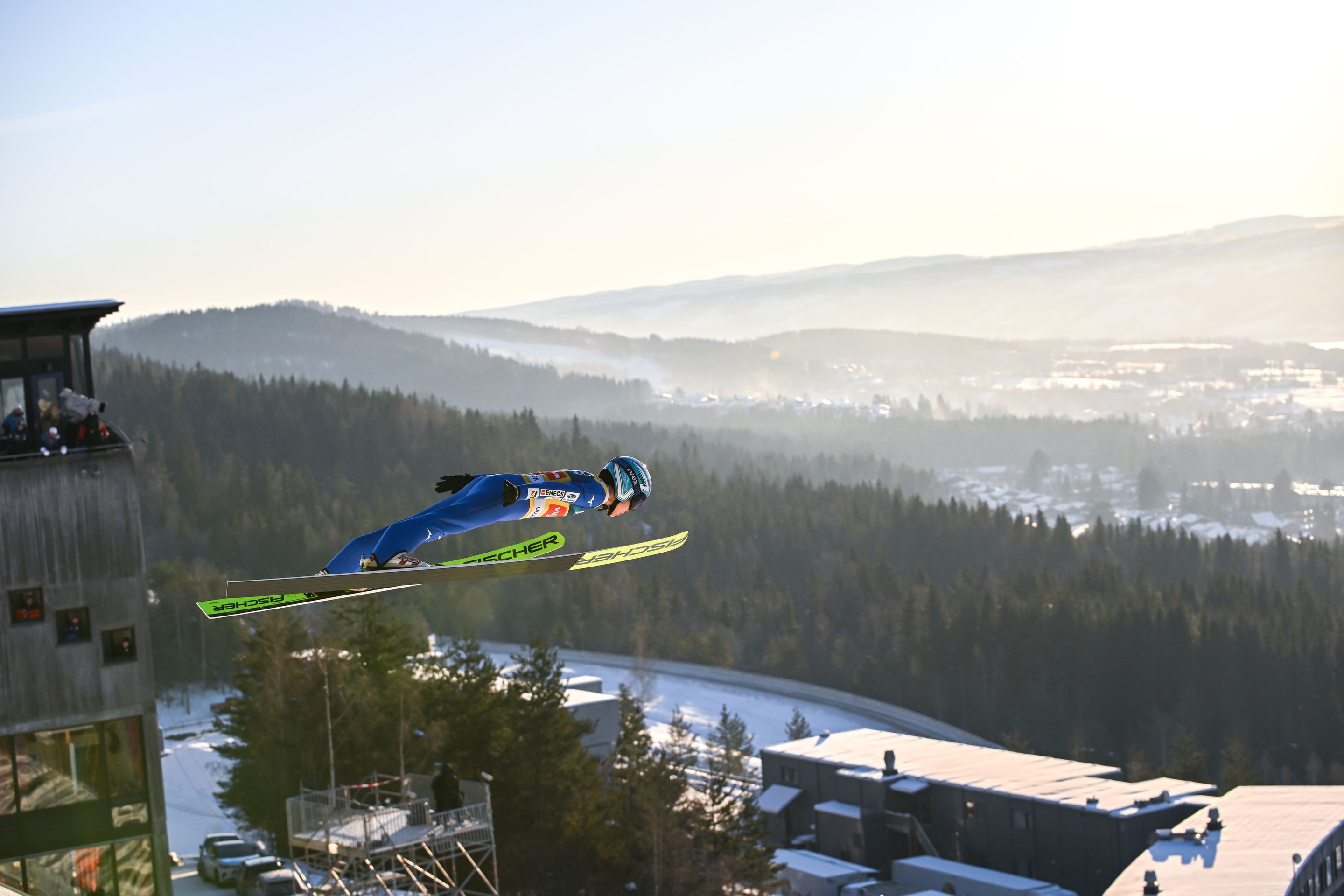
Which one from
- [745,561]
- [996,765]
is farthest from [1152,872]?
[745,561]

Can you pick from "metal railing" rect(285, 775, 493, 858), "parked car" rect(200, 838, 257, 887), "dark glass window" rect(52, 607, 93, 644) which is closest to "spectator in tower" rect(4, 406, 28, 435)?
"dark glass window" rect(52, 607, 93, 644)

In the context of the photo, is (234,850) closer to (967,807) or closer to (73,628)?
(73,628)

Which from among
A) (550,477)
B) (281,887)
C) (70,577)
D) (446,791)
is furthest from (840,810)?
(550,477)

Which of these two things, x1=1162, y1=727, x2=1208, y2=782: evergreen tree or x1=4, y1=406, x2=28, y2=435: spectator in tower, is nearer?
x1=4, y1=406, x2=28, y2=435: spectator in tower

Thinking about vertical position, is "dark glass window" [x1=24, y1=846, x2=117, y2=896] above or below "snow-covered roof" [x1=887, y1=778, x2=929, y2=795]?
above

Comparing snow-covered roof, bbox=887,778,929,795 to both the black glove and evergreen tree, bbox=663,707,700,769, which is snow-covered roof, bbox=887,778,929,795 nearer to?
evergreen tree, bbox=663,707,700,769
